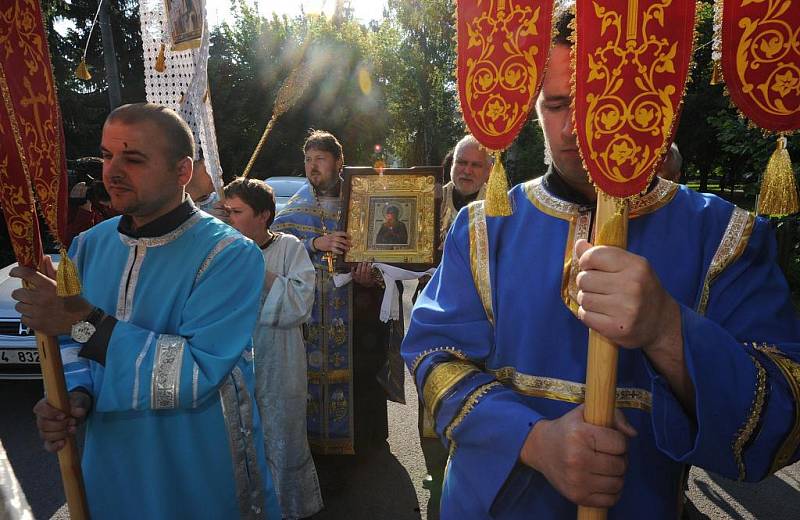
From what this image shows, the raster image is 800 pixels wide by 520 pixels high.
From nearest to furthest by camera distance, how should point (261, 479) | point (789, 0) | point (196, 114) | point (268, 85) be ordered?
1. point (789, 0)
2. point (261, 479)
3. point (196, 114)
4. point (268, 85)

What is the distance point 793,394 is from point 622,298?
1.49ft

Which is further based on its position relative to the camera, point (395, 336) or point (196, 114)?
point (395, 336)

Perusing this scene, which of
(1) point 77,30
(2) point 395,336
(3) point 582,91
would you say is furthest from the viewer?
(1) point 77,30

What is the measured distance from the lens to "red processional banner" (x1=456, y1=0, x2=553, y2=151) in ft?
3.85

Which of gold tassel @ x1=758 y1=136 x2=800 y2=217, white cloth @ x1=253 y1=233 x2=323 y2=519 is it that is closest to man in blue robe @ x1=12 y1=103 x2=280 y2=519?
white cloth @ x1=253 y1=233 x2=323 y2=519

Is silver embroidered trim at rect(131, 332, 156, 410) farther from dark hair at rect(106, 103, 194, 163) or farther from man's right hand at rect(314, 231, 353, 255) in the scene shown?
man's right hand at rect(314, 231, 353, 255)

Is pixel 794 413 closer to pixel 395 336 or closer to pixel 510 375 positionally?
pixel 510 375

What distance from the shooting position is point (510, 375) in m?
1.46

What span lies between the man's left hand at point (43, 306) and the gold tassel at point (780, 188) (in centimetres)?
187

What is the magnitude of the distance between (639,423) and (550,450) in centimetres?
31

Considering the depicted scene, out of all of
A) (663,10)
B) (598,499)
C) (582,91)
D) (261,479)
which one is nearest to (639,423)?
(598,499)

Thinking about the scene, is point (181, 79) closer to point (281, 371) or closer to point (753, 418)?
point (281, 371)

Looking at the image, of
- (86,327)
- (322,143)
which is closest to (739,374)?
(86,327)

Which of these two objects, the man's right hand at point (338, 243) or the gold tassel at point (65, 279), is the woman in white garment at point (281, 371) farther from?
the gold tassel at point (65, 279)
